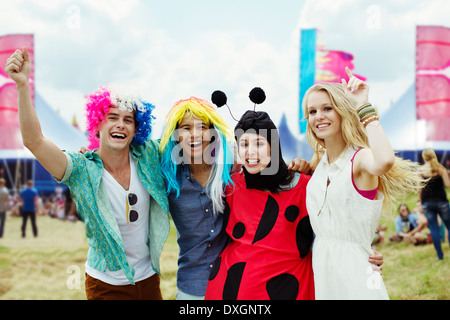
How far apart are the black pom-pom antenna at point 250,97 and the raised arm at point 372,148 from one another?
525mm

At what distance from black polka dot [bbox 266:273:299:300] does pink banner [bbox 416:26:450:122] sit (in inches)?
283

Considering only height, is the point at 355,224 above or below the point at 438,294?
above

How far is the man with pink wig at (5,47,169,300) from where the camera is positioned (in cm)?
207

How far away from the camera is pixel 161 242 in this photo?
220cm

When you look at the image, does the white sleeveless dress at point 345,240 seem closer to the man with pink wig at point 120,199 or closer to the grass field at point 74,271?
the man with pink wig at point 120,199

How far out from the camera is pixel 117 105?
224 cm

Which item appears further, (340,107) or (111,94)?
(111,94)

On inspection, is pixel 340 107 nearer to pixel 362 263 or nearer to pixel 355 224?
pixel 355 224

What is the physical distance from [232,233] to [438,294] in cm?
376

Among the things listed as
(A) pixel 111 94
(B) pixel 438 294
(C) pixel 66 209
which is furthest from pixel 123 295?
(C) pixel 66 209

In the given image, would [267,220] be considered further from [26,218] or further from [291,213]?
[26,218]

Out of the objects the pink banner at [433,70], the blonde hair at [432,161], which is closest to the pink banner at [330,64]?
the pink banner at [433,70]

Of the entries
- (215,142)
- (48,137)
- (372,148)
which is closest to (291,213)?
(372,148)

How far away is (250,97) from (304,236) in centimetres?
84
